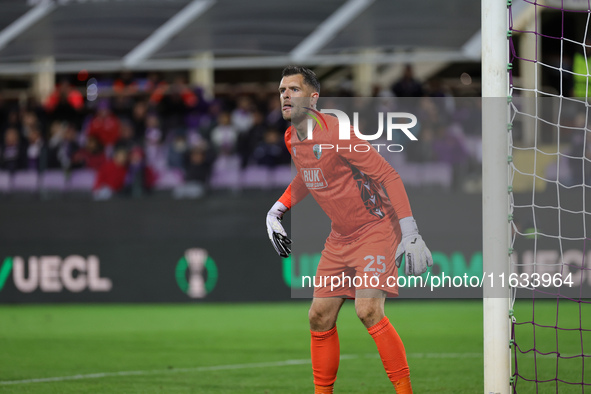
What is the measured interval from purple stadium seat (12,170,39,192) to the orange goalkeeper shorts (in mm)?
7778

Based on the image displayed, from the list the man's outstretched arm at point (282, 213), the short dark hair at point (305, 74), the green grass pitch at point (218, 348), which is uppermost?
the short dark hair at point (305, 74)

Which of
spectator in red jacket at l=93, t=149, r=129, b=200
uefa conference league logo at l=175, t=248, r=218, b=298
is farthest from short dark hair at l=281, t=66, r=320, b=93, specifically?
spectator in red jacket at l=93, t=149, r=129, b=200

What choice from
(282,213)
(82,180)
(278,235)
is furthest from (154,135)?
(278,235)

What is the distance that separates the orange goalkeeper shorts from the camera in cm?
434

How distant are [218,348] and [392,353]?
3.60m

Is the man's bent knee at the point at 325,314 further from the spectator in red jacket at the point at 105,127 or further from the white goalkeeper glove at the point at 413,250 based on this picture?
the spectator in red jacket at the point at 105,127

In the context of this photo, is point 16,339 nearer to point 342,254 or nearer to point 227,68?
point 342,254

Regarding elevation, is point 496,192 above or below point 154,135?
below

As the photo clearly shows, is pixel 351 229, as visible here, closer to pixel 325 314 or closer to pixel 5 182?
pixel 325 314

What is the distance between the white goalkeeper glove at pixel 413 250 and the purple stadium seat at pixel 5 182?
834 cm

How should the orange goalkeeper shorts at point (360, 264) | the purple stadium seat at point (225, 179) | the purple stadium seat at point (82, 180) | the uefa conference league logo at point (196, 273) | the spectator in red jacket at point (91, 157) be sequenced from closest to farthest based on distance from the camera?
the orange goalkeeper shorts at point (360, 264) → the uefa conference league logo at point (196, 273) → the purple stadium seat at point (225, 179) → the purple stadium seat at point (82, 180) → the spectator in red jacket at point (91, 157)

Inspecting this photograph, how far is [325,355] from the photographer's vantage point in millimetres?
4457

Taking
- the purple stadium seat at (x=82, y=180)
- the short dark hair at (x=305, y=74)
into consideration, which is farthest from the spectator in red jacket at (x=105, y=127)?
the short dark hair at (x=305, y=74)

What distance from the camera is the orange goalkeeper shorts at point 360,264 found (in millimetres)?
4336
